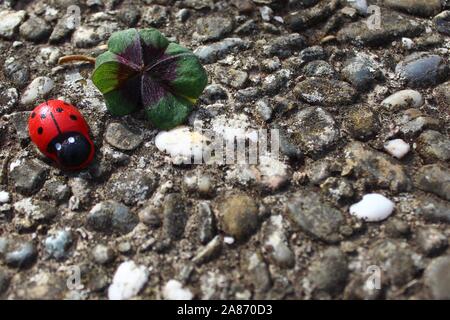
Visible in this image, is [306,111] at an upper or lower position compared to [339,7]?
lower

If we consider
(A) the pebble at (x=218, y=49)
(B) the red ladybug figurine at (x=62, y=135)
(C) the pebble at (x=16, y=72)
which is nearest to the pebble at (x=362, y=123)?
(A) the pebble at (x=218, y=49)

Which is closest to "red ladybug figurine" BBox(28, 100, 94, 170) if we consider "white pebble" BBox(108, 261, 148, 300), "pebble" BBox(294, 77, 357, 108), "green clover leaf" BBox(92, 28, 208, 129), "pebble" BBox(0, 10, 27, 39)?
"green clover leaf" BBox(92, 28, 208, 129)

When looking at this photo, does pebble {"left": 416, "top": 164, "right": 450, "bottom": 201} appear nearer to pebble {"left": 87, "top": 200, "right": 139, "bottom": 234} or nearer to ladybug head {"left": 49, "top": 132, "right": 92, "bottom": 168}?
pebble {"left": 87, "top": 200, "right": 139, "bottom": 234}
